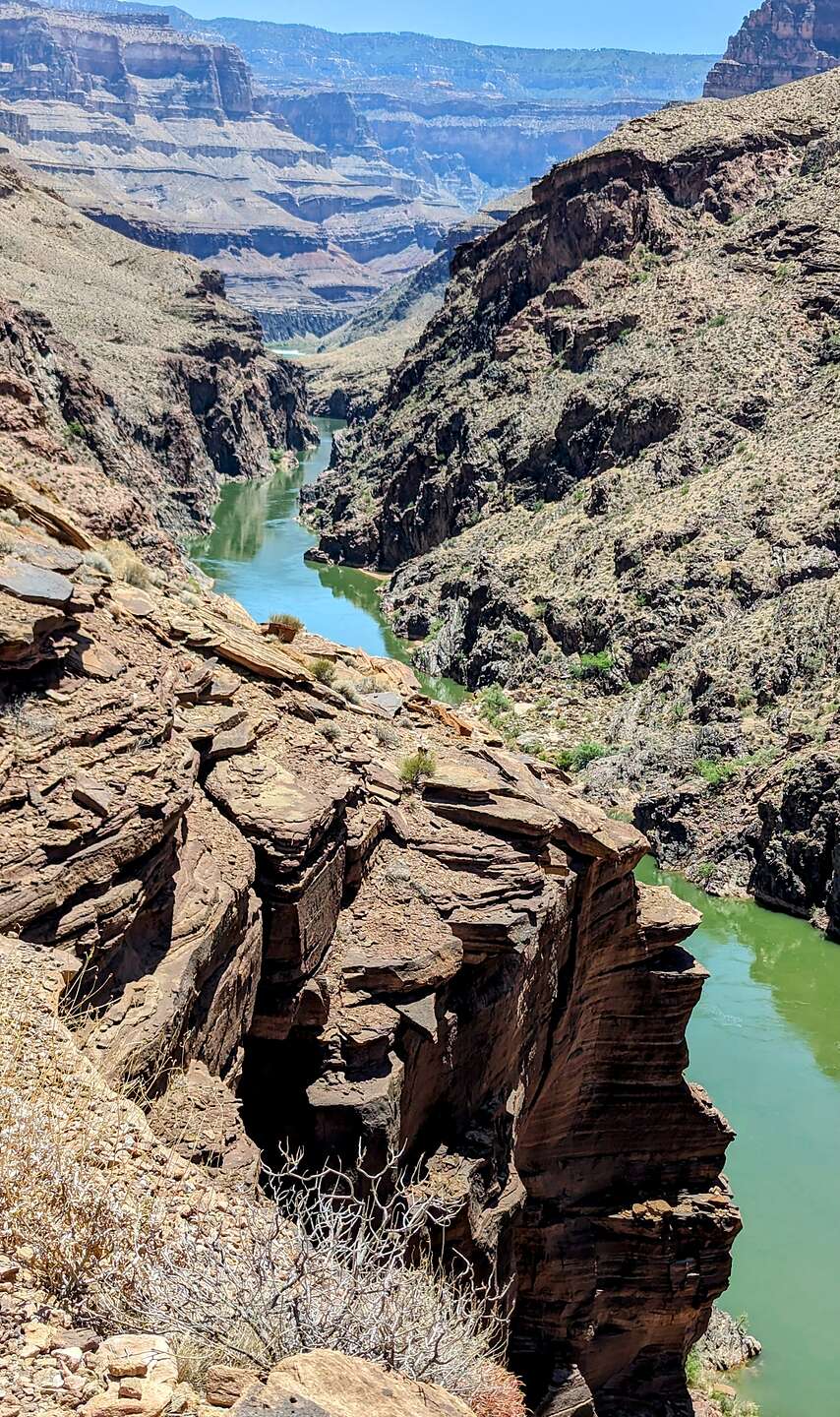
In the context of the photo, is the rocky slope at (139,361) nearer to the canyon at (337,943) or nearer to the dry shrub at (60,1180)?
the canyon at (337,943)

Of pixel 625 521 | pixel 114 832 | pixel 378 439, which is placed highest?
pixel 378 439

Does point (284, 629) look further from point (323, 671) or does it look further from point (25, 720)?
point (25, 720)

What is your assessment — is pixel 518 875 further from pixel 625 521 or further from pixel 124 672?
pixel 625 521

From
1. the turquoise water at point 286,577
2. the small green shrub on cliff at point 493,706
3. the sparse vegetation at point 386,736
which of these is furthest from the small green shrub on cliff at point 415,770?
the turquoise water at point 286,577

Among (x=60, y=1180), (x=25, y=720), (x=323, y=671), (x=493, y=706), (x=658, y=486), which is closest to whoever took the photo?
(x=60, y=1180)

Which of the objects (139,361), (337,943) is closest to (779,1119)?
(337,943)

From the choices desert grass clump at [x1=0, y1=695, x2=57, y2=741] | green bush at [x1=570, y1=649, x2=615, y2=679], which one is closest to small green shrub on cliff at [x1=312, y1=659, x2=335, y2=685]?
desert grass clump at [x1=0, y1=695, x2=57, y2=741]

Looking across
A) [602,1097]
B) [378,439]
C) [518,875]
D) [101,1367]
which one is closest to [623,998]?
[602,1097]
